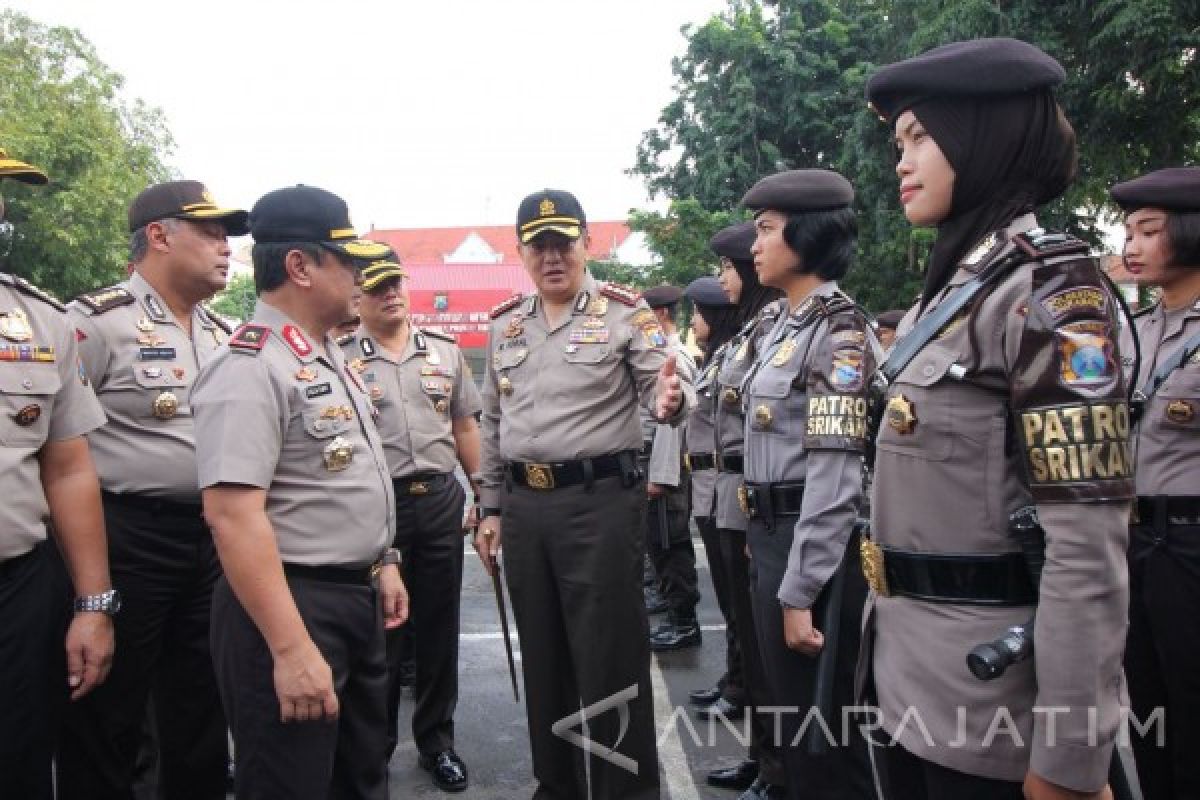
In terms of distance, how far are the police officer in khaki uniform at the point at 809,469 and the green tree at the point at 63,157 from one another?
2183 centimetres

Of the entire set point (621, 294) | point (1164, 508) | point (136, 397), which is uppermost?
point (621, 294)

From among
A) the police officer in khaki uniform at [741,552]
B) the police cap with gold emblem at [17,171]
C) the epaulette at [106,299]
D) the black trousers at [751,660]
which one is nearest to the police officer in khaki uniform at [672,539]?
the police officer in khaki uniform at [741,552]

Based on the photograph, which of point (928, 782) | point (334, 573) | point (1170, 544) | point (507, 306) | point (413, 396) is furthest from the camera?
point (413, 396)

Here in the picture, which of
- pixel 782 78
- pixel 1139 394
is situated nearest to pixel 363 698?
pixel 1139 394

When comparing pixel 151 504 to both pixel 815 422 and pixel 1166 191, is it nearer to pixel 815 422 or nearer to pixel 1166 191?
pixel 815 422

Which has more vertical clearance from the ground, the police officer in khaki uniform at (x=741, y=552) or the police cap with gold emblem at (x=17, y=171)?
the police cap with gold emblem at (x=17, y=171)

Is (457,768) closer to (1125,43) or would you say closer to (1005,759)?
(1005,759)

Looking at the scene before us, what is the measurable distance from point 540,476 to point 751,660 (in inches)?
46.7

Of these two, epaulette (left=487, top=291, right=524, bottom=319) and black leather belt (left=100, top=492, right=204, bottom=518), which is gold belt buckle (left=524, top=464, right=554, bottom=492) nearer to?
epaulette (left=487, top=291, right=524, bottom=319)

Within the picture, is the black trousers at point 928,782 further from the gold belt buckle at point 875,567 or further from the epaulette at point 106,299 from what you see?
the epaulette at point 106,299

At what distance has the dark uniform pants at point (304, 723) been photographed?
2.32 meters

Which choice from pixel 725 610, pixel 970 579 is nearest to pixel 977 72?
pixel 970 579

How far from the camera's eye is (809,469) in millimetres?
2816

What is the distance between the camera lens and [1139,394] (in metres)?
Result: 3.27
